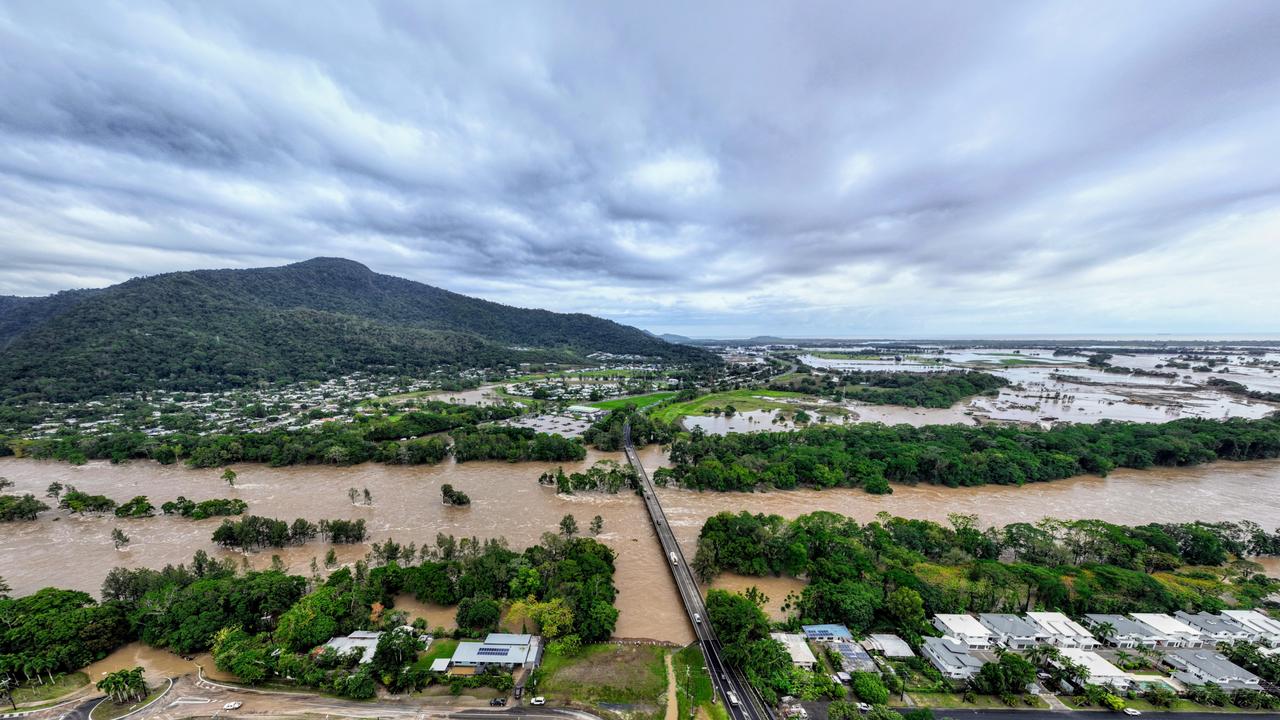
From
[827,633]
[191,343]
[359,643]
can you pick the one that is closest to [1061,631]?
[827,633]

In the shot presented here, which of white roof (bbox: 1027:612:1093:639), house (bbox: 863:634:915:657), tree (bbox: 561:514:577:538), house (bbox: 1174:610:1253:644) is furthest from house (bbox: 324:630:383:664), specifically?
house (bbox: 1174:610:1253:644)

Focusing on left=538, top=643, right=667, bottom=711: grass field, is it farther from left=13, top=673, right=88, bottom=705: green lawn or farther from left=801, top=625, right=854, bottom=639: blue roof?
left=13, top=673, right=88, bottom=705: green lawn

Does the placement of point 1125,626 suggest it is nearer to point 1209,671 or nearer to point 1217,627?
point 1209,671

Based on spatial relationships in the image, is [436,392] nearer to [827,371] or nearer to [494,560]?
[494,560]

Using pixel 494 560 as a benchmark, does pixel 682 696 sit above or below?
below

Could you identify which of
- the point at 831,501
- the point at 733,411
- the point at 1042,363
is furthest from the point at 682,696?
the point at 1042,363
